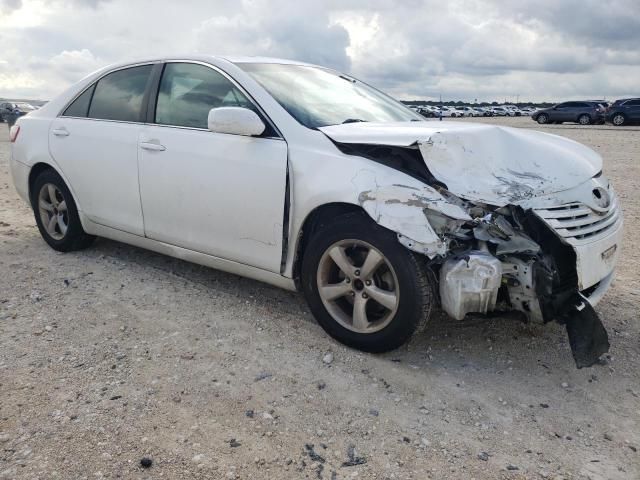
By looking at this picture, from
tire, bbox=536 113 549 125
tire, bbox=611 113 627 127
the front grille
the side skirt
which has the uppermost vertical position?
the front grille

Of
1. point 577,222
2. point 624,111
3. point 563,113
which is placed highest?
point 577,222

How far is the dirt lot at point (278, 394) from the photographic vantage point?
242cm

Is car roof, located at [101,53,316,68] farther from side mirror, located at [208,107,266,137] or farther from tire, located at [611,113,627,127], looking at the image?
tire, located at [611,113,627,127]

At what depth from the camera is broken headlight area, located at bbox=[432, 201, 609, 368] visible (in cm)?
291

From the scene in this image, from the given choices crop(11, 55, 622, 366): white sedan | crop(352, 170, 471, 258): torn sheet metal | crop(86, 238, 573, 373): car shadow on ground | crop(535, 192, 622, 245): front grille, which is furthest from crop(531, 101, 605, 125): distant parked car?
crop(352, 170, 471, 258): torn sheet metal

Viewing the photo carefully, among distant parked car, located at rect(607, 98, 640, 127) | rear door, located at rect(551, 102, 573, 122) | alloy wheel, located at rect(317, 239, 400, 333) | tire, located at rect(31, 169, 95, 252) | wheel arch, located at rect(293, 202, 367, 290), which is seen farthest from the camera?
rear door, located at rect(551, 102, 573, 122)

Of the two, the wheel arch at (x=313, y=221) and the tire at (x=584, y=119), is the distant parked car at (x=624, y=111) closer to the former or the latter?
the tire at (x=584, y=119)

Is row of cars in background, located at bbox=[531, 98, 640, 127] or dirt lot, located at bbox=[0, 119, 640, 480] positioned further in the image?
row of cars in background, located at bbox=[531, 98, 640, 127]

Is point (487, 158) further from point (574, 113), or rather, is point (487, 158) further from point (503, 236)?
point (574, 113)

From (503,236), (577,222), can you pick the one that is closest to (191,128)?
(503,236)

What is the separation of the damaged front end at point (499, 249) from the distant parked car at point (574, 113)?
3127 centimetres

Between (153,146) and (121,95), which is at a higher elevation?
(121,95)

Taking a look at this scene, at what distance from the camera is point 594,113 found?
30922 millimetres

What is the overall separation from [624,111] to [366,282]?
3006cm
